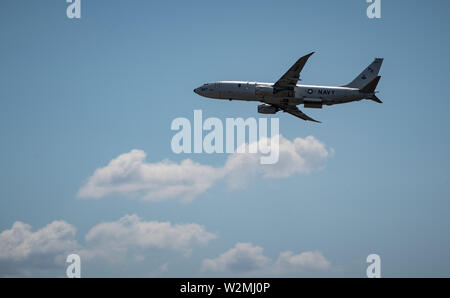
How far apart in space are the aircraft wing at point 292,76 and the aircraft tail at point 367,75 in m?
12.2

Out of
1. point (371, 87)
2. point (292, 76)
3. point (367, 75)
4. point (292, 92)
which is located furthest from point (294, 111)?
point (367, 75)

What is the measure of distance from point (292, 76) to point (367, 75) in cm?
1687

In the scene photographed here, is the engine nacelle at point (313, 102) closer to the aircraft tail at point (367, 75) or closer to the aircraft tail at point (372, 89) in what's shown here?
the aircraft tail at point (372, 89)

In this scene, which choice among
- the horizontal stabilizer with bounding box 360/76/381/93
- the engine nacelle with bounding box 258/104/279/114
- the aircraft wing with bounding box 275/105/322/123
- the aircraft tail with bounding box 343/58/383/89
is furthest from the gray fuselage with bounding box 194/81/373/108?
the aircraft tail with bounding box 343/58/383/89

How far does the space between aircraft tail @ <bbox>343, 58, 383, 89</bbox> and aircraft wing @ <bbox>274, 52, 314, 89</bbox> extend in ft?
40.1

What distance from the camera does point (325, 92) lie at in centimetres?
10756

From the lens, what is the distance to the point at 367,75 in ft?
378
